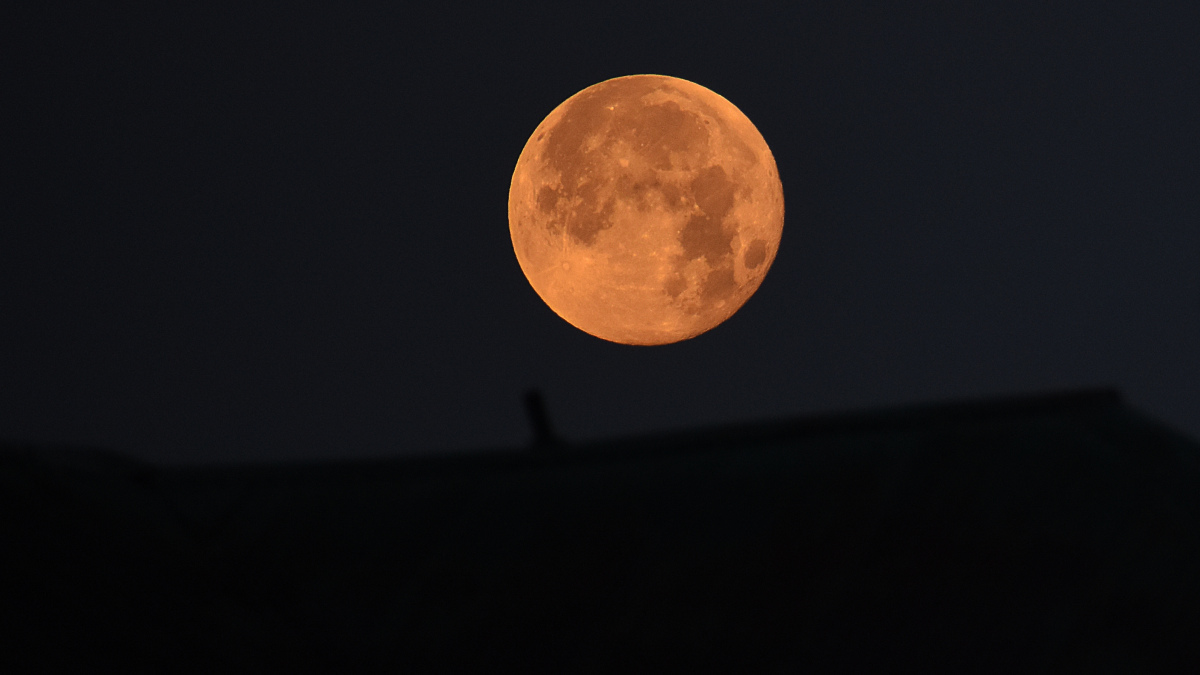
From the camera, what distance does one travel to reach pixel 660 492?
8.09ft

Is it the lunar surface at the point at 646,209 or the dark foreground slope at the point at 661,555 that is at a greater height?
the lunar surface at the point at 646,209

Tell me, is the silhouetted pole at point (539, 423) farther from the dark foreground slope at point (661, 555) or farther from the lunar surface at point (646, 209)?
the lunar surface at point (646, 209)

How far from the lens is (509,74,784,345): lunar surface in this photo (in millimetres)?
4102

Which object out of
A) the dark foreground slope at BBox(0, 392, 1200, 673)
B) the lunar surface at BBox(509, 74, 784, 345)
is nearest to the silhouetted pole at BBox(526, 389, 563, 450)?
the dark foreground slope at BBox(0, 392, 1200, 673)

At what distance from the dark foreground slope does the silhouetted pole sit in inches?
2.8

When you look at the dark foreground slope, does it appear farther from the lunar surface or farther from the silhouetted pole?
the lunar surface

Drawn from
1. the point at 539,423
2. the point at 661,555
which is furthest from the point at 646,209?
the point at 661,555

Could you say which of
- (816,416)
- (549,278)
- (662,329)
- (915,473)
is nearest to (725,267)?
(662,329)

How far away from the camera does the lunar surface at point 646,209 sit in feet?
13.5

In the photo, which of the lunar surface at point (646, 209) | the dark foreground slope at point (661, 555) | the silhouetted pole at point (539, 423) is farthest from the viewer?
the lunar surface at point (646, 209)

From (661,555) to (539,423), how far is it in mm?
718

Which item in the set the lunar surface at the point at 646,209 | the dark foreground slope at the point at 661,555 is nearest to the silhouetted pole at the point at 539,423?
the dark foreground slope at the point at 661,555

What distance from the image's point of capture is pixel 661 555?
90.4 inches

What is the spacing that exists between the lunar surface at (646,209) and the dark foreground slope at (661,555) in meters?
1.67
